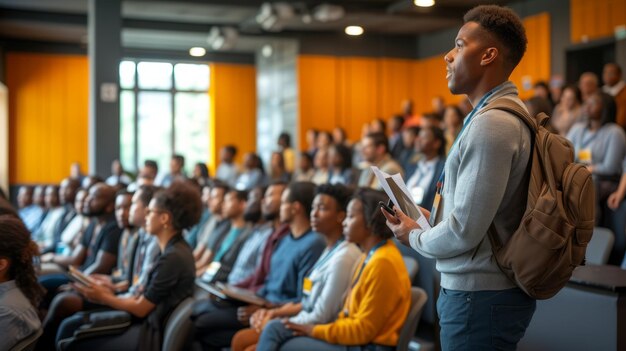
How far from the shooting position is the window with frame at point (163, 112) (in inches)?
609

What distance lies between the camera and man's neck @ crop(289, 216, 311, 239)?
155 inches

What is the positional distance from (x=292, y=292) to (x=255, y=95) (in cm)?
1252

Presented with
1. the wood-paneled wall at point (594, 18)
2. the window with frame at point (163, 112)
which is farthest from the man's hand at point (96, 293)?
the window with frame at point (163, 112)

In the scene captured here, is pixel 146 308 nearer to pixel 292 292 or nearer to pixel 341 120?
pixel 292 292

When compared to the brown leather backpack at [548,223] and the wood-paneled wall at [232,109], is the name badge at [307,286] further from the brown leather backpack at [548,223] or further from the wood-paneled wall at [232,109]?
the wood-paneled wall at [232,109]

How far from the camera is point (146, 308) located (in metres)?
3.43

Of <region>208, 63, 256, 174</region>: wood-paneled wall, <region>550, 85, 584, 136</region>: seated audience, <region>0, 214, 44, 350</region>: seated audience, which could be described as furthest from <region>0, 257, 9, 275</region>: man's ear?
<region>208, 63, 256, 174</region>: wood-paneled wall

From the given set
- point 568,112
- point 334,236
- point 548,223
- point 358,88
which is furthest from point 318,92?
point 548,223

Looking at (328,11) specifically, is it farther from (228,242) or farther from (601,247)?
(601,247)

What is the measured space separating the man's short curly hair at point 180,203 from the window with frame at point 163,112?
39.2ft

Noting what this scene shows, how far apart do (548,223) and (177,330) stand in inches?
80.8

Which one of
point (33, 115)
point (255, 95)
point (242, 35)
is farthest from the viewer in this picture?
point (255, 95)

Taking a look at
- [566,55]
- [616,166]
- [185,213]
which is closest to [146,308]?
[185,213]

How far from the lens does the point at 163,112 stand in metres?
15.9
